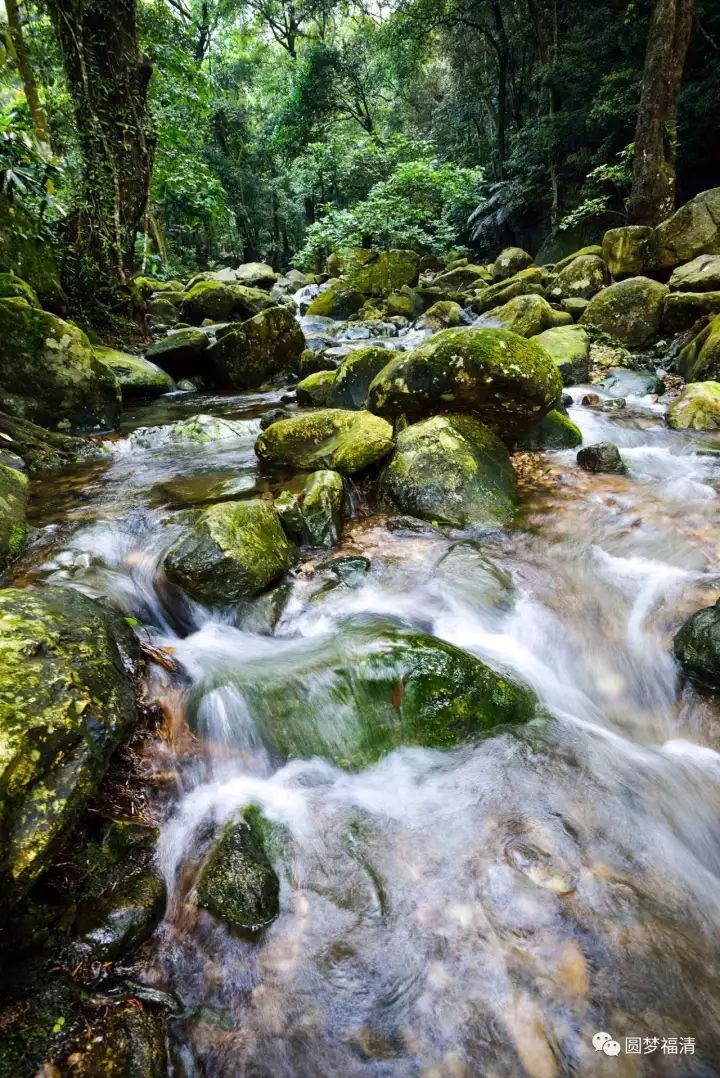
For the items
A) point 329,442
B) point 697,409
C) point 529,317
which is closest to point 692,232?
point 529,317

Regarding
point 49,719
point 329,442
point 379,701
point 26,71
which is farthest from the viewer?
point 26,71

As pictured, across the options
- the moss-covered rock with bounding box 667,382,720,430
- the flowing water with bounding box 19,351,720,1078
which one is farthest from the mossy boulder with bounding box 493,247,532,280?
the flowing water with bounding box 19,351,720,1078

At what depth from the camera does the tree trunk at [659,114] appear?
10.7 m

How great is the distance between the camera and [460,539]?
4590mm

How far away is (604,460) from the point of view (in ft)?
18.9

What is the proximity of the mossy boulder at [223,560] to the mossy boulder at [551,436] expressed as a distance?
143 inches

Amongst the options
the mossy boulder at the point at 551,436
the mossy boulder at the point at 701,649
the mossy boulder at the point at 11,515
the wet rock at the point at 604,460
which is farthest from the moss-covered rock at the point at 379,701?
the mossy boulder at the point at 551,436

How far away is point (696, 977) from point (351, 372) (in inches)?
260

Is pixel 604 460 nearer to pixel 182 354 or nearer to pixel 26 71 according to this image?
pixel 182 354

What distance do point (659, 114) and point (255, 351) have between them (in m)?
10.2

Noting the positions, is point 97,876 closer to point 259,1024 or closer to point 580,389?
point 259,1024

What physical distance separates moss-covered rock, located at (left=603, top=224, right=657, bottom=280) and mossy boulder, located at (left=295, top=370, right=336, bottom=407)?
7.86 metres

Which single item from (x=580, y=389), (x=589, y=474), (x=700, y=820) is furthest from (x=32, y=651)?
(x=580, y=389)

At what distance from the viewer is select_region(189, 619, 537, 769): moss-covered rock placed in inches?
112
